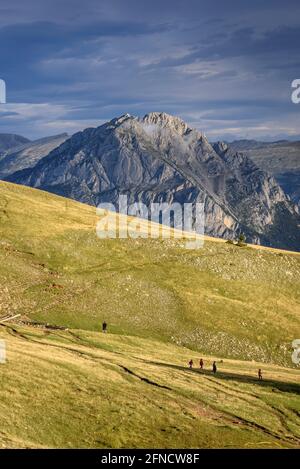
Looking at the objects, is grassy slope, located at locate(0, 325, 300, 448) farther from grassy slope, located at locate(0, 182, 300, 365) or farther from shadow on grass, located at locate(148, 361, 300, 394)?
grassy slope, located at locate(0, 182, 300, 365)

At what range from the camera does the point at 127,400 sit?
49.7 m

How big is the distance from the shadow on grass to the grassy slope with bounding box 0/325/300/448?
0.16 m

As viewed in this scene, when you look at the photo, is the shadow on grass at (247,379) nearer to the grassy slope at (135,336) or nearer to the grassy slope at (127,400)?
the grassy slope at (127,400)

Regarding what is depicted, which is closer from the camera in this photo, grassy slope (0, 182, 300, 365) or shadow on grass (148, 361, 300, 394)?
shadow on grass (148, 361, 300, 394)

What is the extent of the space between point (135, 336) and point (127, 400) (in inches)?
1225

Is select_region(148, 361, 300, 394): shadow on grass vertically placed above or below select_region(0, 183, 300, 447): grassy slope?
below

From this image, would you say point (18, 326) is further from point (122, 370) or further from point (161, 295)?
point (161, 295)

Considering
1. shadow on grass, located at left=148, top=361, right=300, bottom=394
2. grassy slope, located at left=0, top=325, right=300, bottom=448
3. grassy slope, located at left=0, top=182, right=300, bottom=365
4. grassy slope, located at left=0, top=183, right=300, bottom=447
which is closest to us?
grassy slope, located at left=0, top=325, right=300, bottom=448

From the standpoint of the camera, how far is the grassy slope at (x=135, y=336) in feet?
147

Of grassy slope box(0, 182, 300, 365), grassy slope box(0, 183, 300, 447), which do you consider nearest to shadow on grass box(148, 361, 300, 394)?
grassy slope box(0, 183, 300, 447)

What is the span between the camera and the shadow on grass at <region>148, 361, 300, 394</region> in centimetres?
6256

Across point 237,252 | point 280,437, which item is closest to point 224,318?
point 237,252

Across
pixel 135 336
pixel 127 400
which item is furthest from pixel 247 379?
pixel 135 336

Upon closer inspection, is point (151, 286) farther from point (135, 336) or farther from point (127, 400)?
point (127, 400)
